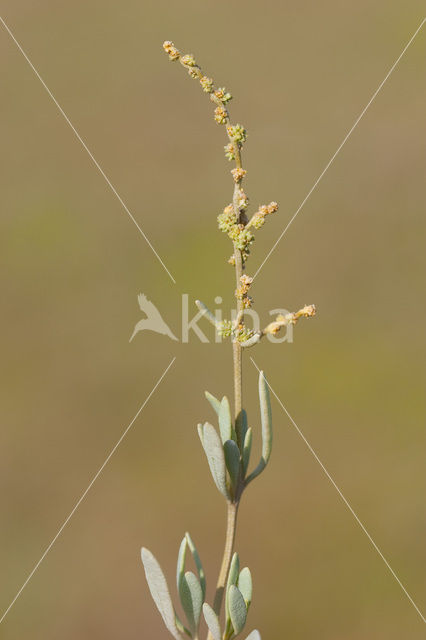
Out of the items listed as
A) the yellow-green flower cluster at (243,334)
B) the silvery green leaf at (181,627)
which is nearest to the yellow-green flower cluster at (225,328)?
the yellow-green flower cluster at (243,334)

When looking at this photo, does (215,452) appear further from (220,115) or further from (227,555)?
(220,115)

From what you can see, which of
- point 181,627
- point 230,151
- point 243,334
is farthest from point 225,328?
point 181,627

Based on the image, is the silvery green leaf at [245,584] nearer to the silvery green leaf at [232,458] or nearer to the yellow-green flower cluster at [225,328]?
the silvery green leaf at [232,458]

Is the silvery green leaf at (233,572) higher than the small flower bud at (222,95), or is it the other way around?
the small flower bud at (222,95)

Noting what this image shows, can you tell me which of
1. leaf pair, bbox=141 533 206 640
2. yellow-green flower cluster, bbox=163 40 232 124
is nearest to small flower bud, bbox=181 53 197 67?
yellow-green flower cluster, bbox=163 40 232 124

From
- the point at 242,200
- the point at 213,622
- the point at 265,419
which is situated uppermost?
the point at 242,200

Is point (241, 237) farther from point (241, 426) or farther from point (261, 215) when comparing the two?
point (241, 426)

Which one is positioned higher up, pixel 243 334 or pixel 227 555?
pixel 243 334
